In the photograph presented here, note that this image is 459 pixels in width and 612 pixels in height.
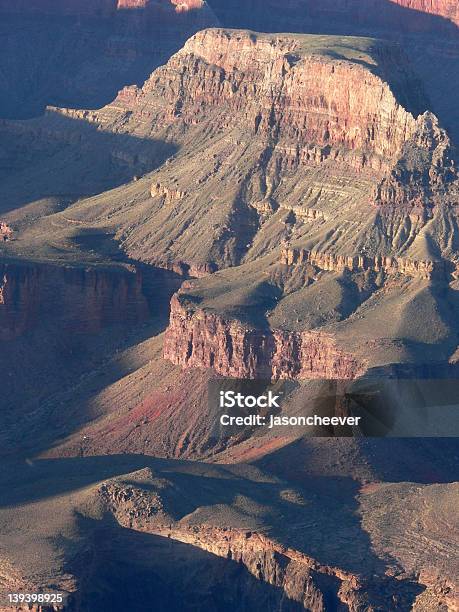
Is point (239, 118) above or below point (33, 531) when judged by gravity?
above

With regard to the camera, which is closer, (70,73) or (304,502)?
(304,502)

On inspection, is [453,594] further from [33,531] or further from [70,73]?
[70,73]

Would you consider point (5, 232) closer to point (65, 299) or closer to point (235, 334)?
point (65, 299)

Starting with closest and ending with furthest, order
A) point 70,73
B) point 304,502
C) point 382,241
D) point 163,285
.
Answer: point 304,502
point 382,241
point 163,285
point 70,73

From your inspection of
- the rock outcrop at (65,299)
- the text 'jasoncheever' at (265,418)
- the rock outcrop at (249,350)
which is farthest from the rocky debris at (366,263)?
the rock outcrop at (65,299)

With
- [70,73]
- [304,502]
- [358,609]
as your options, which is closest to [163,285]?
[304,502]

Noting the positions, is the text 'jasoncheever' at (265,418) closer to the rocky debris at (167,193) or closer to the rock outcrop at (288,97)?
the rock outcrop at (288,97)

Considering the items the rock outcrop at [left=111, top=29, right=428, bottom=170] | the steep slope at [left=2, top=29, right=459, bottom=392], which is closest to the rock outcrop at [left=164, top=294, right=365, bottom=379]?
the steep slope at [left=2, top=29, right=459, bottom=392]
